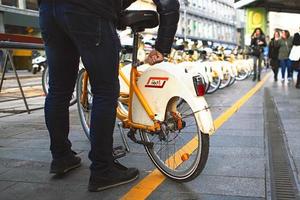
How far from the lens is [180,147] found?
12.7 ft

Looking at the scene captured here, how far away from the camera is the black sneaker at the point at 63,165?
11.9 ft

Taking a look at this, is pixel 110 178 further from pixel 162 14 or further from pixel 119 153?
pixel 162 14

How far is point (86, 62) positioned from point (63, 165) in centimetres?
92

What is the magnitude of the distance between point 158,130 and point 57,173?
33.4 inches

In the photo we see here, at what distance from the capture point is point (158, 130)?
350 centimetres

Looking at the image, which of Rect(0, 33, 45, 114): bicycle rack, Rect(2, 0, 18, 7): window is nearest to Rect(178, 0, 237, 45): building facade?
Rect(2, 0, 18, 7): window

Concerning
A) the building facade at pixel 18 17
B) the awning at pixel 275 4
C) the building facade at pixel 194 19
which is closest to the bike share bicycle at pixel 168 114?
the awning at pixel 275 4

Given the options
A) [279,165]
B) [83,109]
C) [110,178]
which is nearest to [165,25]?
[110,178]

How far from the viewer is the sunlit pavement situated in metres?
3.26

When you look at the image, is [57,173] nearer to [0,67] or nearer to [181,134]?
[181,134]

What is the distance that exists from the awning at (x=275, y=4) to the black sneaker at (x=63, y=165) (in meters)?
16.7

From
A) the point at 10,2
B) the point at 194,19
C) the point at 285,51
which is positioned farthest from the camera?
the point at 194,19

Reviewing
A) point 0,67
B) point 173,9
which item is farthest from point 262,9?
point 173,9

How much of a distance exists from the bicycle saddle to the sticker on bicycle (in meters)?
0.39
